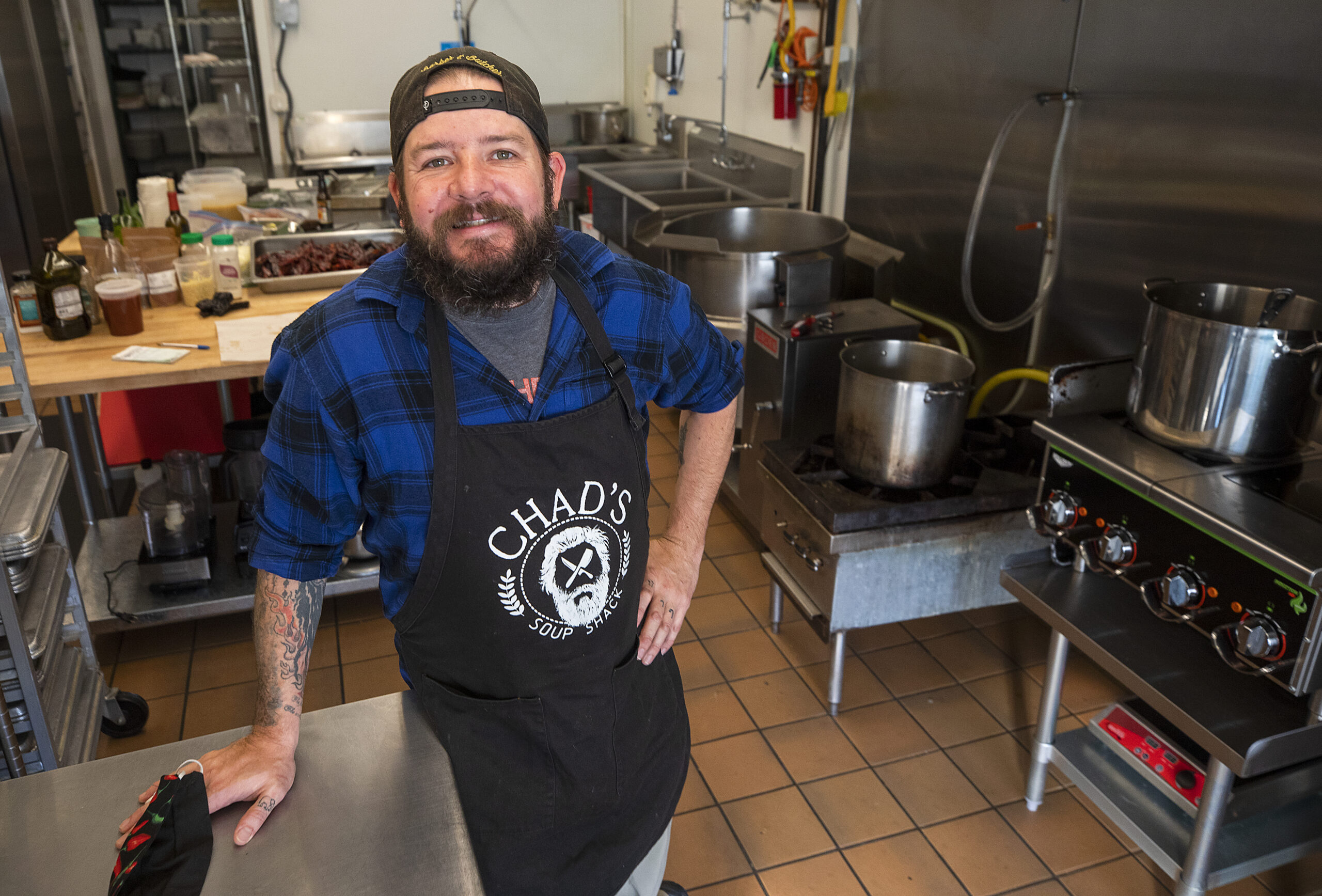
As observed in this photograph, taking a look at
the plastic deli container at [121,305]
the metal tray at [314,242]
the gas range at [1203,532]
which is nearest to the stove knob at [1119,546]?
the gas range at [1203,532]

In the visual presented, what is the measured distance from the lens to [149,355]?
8.15ft

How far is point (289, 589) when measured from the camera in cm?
123

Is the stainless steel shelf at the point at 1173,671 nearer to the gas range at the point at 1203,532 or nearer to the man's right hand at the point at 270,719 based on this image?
the gas range at the point at 1203,532

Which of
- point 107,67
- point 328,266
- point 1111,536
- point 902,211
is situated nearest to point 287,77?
point 107,67

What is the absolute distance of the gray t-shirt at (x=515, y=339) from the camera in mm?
1271

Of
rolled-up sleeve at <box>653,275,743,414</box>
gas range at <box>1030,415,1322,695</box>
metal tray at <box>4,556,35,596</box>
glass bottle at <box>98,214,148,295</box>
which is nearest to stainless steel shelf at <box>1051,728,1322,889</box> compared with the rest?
gas range at <box>1030,415,1322,695</box>

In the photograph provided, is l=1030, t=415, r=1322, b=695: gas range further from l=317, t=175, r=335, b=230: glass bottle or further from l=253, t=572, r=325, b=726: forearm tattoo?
l=317, t=175, r=335, b=230: glass bottle

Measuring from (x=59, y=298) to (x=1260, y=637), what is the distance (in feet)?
9.49

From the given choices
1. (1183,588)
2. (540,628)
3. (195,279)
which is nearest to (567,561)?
(540,628)

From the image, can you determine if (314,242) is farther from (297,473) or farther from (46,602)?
(297,473)

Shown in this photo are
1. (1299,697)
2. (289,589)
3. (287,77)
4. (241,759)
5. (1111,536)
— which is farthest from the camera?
(287,77)

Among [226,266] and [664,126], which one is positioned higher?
[664,126]

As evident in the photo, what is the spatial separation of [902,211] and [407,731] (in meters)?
2.78

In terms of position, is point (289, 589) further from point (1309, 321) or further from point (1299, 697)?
point (1309, 321)
